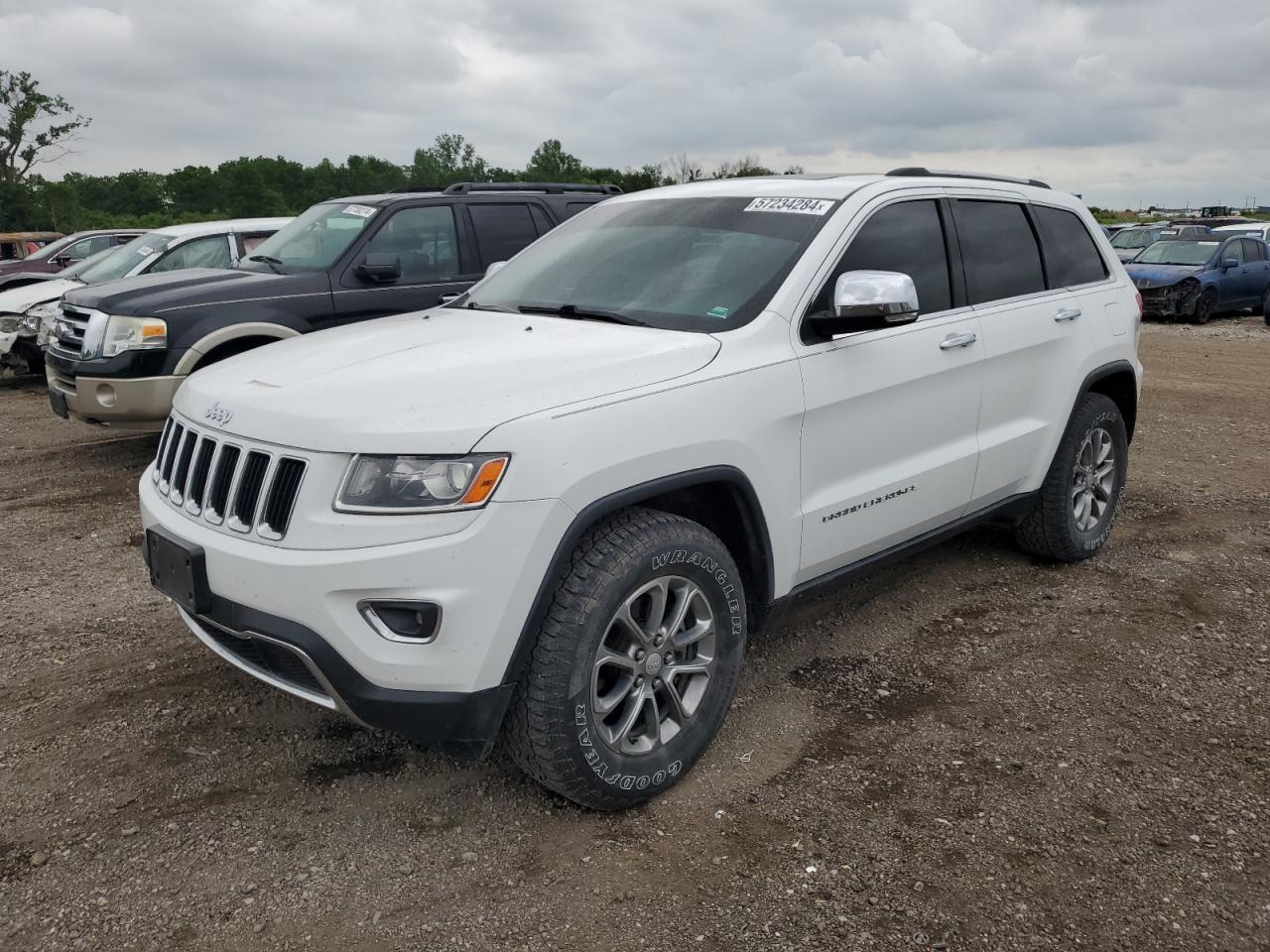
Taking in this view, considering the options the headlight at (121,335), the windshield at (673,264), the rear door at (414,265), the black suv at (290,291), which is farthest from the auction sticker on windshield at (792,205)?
the headlight at (121,335)

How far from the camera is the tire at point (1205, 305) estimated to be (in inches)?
707

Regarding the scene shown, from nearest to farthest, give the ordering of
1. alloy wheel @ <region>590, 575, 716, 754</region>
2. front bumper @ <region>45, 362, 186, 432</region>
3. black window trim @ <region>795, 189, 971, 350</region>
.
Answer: alloy wheel @ <region>590, 575, 716, 754</region>
black window trim @ <region>795, 189, 971, 350</region>
front bumper @ <region>45, 362, 186, 432</region>

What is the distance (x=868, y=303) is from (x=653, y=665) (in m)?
1.33

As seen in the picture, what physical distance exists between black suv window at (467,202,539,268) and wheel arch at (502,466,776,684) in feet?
16.0

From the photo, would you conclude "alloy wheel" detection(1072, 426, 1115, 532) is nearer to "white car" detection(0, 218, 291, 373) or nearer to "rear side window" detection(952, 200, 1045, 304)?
"rear side window" detection(952, 200, 1045, 304)

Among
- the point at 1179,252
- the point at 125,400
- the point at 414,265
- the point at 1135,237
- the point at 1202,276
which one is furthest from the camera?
the point at 1135,237

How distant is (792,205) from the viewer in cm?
385

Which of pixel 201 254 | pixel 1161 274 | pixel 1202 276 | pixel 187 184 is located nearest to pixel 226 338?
pixel 201 254

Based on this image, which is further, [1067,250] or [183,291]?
[183,291]

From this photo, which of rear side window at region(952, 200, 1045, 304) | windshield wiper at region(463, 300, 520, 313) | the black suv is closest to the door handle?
rear side window at region(952, 200, 1045, 304)

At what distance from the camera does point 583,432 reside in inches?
109

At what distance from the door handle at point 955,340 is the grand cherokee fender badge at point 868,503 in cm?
56

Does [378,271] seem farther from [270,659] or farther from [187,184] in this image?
[187,184]

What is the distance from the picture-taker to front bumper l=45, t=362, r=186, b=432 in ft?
22.0
